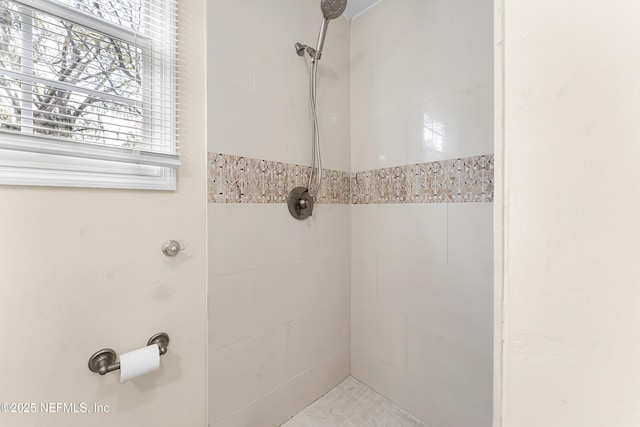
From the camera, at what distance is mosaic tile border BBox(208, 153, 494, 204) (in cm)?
106

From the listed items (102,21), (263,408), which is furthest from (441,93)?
(263,408)

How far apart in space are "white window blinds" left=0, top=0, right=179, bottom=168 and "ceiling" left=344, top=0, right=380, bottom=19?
990 mm

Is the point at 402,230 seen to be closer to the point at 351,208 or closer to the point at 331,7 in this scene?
the point at 351,208

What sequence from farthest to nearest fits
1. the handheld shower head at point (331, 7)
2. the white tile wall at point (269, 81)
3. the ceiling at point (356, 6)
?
the ceiling at point (356, 6), the handheld shower head at point (331, 7), the white tile wall at point (269, 81)

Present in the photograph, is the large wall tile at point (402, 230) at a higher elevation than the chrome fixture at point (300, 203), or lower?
lower

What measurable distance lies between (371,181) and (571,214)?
1245 millimetres

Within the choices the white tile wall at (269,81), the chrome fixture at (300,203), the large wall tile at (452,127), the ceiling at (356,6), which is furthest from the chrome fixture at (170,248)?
the ceiling at (356,6)

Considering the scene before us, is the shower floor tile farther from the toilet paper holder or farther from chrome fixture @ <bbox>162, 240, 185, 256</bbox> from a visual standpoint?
chrome fixture @ <bbox>162, 240, 185, 256</bbox>

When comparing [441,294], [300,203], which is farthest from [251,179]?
[441,294]

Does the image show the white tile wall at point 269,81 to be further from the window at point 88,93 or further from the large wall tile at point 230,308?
the large wall tile at point 230,308

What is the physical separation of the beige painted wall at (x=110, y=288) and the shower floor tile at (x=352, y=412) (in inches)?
21.7

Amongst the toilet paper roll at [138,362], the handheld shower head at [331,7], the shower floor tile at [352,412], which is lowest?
the shower floor tile at [352,412]

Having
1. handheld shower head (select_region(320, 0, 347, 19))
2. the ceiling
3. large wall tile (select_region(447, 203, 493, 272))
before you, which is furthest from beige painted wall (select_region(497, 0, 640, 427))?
the ceiling

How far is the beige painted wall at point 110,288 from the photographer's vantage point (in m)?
0.71
